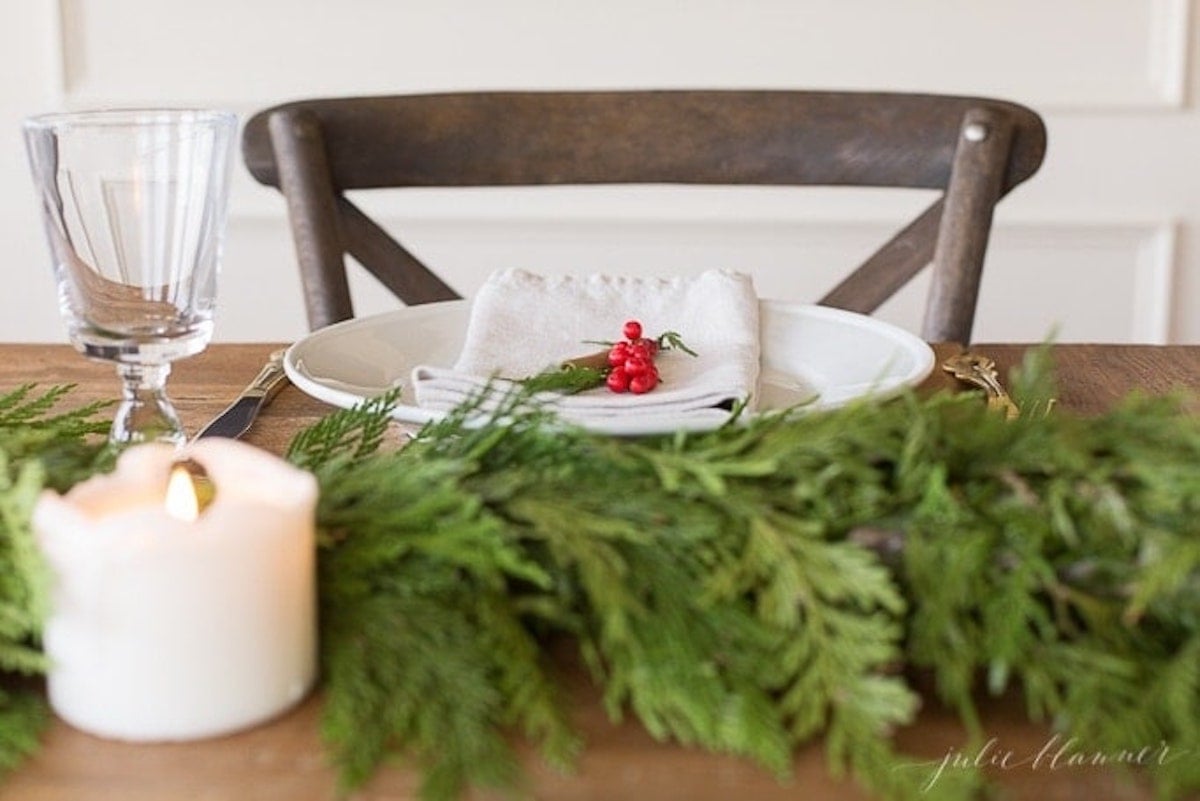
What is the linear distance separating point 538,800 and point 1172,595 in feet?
0.62

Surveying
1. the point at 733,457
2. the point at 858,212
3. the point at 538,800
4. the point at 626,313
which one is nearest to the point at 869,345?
the point at 626,313

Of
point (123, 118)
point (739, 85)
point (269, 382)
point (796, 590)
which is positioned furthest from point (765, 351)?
point (739, 85)

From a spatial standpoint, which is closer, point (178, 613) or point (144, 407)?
point (178, 613)

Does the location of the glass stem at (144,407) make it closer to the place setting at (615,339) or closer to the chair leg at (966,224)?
the place setting at (615,339)

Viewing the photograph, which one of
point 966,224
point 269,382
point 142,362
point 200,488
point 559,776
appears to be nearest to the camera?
point 559,776

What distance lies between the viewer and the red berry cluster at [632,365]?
838 millimetres

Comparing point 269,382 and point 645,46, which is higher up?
point 645,46

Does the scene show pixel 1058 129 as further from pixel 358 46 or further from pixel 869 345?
pixel 869 345

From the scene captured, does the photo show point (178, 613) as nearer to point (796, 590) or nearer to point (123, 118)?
point (796, 590)

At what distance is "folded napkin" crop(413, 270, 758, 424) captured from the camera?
90cm

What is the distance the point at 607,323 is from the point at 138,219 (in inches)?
12.3

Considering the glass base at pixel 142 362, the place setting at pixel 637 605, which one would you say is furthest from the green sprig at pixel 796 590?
the glass base at pixel 142 362

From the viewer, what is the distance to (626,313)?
994 mm

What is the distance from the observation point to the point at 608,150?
1.37m
